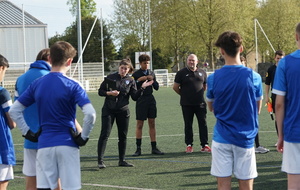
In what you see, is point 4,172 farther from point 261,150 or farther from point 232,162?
point 261,150

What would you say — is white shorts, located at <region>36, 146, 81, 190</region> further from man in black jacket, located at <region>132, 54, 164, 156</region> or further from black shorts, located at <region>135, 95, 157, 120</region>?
black shorts, located at <region>135, 95, 157, 120</region>

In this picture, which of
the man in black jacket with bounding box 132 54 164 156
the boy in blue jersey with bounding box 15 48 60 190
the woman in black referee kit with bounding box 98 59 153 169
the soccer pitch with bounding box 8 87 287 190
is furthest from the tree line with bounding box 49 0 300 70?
the boy in blue jersey with bounding box 15 48 60 190

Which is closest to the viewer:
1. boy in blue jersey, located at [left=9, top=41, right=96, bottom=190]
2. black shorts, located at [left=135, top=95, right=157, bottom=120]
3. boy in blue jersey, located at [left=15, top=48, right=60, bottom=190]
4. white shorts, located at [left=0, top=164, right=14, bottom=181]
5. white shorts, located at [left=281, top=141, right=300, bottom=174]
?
white shorts, located at [left=281, top=141, right=300, bottom=174]

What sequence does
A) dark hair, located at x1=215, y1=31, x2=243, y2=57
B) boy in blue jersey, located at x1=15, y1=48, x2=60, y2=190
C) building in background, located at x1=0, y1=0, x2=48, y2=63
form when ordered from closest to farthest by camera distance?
1. dark hair, located at x1=215, y1=31, x2=243, y2=57
2. boy in blue jersey, located at x1=15, y1=48, x2=60, y2=190
3. building in background, located at x1=0, y1=0, x2=48, y2=63

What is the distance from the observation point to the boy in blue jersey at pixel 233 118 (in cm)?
535

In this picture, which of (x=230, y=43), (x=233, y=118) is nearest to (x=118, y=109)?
(x=233, y=118)

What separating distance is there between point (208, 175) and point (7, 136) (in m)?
3.98

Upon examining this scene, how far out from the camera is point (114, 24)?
62750 mm

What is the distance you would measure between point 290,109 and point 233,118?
0.53m

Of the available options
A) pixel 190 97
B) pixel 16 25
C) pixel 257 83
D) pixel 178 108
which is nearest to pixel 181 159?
pixel 190 97

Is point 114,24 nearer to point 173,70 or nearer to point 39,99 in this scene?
point 173,70

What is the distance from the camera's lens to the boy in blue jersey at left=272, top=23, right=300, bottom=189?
16.7 feet

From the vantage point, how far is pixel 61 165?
17.1ft

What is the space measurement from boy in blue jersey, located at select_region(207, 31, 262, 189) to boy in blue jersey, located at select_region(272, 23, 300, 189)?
12.6 inches
